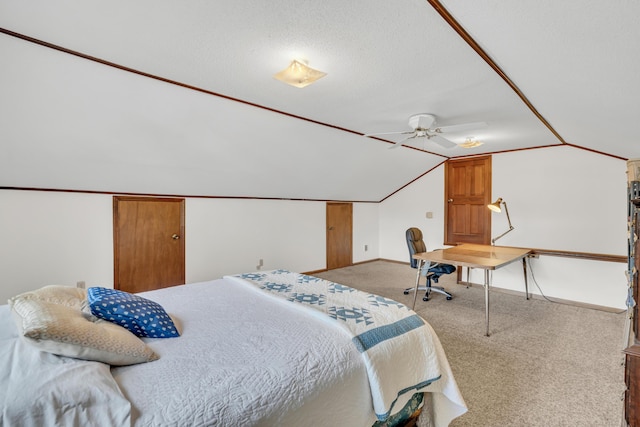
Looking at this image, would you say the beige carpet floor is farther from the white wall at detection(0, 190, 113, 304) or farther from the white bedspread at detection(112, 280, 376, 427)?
the white wall at detection(0, 190, 113, 304)

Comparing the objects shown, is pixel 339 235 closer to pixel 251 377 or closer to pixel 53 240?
pixel 53 240

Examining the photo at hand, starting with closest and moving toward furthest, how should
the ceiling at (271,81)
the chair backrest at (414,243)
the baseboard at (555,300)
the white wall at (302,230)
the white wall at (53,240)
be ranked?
the ceiling at (271,81) < the white wall at (53,240) < the white wall at (302,230) < the baseboard at (555,300) < the chair backrest at (414,243)

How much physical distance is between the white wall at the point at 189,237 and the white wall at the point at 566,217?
110 inches

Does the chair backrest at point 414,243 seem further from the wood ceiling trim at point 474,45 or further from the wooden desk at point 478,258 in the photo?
the wood ceiling trim at point 474,45

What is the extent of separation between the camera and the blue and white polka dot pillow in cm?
140

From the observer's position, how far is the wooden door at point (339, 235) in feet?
19.7

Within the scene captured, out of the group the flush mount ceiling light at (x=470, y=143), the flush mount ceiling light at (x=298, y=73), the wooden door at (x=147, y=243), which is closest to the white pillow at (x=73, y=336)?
the flush mount ceiling light at (x=298, y=73)

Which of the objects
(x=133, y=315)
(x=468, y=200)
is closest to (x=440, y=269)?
(x=468, y=200)

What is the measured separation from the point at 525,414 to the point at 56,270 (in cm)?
441

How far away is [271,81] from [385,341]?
2024mm

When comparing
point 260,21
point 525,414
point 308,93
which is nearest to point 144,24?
point 260,21

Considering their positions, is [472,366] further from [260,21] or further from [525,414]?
[260,21]

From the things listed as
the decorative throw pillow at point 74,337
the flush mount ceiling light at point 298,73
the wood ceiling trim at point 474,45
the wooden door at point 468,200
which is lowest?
the decorative throw pillow at point 74,337

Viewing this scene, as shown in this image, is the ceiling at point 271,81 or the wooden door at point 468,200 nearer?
the ceiling at point 271,81
